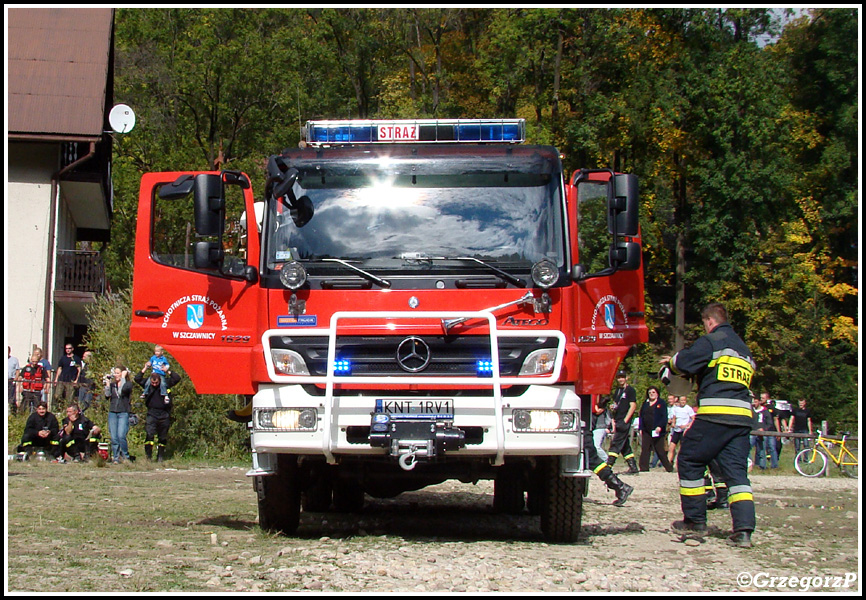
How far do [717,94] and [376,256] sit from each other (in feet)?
119

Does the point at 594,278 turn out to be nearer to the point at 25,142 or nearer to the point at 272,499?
the point at 272,499

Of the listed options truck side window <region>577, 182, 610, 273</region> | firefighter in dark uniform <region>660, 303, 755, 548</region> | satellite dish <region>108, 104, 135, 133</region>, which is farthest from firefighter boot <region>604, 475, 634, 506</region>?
satellite dish <region>108, 104, 135, 133</region>

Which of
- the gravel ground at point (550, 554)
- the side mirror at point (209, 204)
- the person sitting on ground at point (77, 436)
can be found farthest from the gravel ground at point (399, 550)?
the person sitting on ground at point (77, 436)

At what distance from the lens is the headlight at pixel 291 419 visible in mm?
7797

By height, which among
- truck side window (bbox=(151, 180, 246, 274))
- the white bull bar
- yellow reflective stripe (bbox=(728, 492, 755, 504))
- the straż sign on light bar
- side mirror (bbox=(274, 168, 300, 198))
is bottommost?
yellow reflective stripe (bbox=(728, 492, 755, 504))

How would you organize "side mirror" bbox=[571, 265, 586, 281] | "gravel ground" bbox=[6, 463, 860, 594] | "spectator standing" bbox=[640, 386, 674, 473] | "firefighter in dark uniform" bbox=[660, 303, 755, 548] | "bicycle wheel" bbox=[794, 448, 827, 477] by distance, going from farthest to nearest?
1. "bicycle wheel" bbox=[794, 448, 827, 477]
2. "spectator standing" bbox=[640, 386, 674, 473]
3. "firefighter in dark uniform" bbox=[660, 303, 755, 548]
4. "side mirror" bbox=[571, 265, 586, 281]
5. "gravel ground" bbox=[6, 463, 860, 594]

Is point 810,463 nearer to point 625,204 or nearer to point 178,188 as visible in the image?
point 625,204

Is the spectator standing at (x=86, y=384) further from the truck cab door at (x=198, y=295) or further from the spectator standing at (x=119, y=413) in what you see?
the truck cab door at (x=198, y=295)

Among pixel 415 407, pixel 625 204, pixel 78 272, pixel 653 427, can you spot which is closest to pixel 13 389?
pixel 78 272

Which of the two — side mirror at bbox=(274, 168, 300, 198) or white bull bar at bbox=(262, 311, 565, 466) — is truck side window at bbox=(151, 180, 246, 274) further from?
white bull bar at bbox=(262, 311, 565, 466)

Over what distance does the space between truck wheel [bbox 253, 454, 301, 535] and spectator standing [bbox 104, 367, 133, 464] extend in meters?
9.75

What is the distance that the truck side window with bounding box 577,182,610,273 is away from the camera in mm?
8547

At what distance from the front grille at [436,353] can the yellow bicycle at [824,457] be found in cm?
1502

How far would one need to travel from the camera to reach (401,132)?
9070 mm
